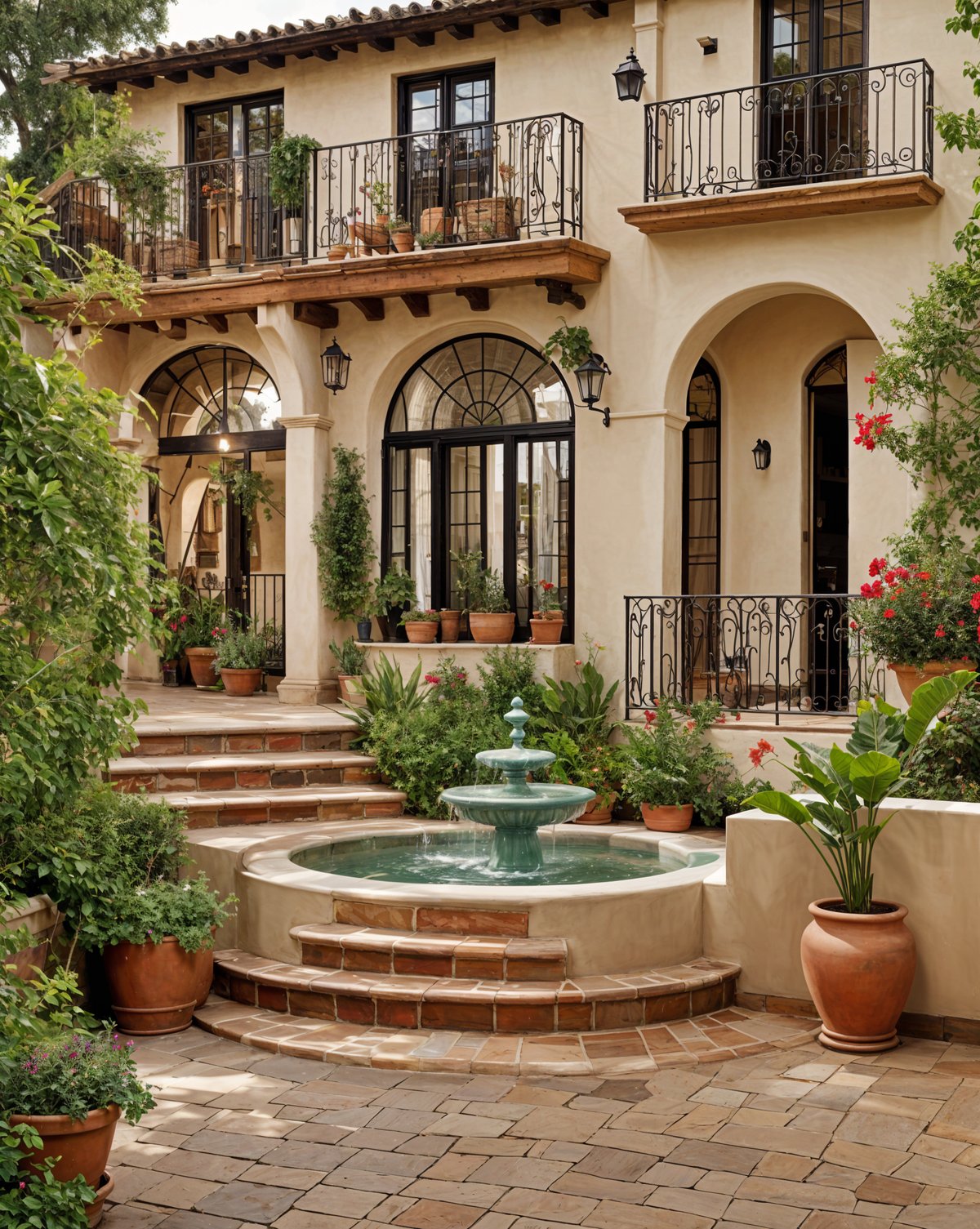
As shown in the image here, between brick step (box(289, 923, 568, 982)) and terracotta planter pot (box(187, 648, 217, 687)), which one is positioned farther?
terracotta planter pot (box(187, 648, 217, 687))

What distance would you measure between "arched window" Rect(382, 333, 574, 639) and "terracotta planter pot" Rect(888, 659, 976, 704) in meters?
3.55

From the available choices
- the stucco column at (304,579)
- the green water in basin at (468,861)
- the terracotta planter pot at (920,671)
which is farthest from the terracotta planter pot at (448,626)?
the terracotta planter pot at (920,671)

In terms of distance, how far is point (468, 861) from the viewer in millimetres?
8836

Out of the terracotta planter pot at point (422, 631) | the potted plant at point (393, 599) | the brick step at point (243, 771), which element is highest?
the potted plant at point (393, 599)

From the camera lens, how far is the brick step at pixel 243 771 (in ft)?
33.2

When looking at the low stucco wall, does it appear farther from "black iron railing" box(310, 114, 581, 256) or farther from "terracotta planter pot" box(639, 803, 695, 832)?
"black iron railing" box(310, 114, 581, 256)

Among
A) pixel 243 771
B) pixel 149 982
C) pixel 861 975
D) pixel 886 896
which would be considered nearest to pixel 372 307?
pixel 243 771

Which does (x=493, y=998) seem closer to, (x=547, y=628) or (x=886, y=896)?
(x=886, y=896)

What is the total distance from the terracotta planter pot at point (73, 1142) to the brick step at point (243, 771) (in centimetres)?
506

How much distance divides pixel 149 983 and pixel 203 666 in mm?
8255

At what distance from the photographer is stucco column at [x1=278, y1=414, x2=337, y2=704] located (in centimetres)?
1353

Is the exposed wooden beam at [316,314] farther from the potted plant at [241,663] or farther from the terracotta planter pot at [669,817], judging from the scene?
the terracotta planter pot at [669,817]

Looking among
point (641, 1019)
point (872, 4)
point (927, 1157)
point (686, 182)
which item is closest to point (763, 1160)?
point (927, 1157)

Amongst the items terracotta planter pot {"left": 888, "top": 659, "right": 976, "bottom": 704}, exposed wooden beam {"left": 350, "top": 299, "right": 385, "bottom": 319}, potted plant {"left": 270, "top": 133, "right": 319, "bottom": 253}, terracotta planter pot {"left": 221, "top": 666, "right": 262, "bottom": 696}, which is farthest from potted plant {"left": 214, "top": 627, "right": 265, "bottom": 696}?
terracotta planter pot {"left": 888, "top": 659, "right": 976, "bottom": 704}
